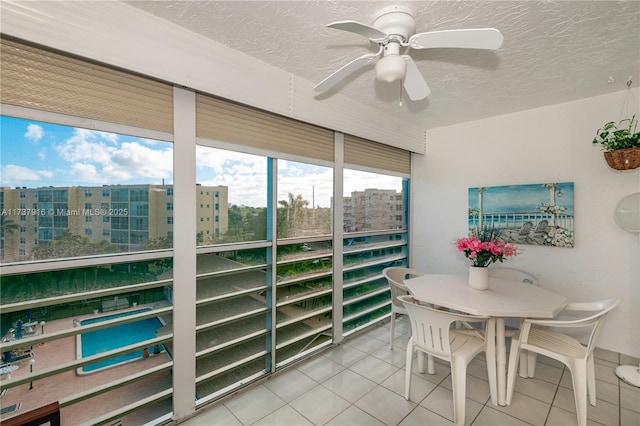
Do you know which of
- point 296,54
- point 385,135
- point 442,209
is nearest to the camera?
point 296,54

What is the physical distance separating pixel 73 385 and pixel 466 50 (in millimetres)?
3472

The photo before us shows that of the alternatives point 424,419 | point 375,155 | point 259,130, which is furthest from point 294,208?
point 424,419

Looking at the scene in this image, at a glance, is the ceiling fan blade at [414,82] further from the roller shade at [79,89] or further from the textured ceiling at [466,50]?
the roller shade at [79,89]

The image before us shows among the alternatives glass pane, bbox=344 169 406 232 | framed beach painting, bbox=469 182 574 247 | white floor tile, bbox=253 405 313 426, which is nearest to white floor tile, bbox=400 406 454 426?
white floor tile, bbox=253 405 313 426

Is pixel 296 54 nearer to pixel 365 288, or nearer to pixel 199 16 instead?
pixel 199 16

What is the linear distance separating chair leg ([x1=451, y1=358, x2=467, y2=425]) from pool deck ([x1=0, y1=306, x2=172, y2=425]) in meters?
2.07

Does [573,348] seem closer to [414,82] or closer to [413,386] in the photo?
[413,386]

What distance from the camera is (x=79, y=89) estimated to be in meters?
1.65

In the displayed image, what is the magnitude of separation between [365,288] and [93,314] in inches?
113

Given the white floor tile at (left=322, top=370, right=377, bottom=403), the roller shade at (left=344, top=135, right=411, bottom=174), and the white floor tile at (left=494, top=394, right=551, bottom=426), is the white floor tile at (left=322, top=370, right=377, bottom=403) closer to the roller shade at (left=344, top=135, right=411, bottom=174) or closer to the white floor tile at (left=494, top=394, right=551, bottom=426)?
the white floor tile at (left=494, top=394, right=551, bottom=426)

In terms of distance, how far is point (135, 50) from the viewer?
1.73 m

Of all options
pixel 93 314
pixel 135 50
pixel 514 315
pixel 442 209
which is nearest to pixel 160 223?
pixel 93 314

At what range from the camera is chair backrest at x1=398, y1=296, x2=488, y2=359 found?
6.68 ft

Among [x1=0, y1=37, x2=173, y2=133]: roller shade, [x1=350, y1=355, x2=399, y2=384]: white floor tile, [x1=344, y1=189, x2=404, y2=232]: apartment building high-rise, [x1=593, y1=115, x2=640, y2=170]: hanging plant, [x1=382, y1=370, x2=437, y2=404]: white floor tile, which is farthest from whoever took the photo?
[x1=344, y1=189, x2=404, y2=232]: apartment building high-rise
